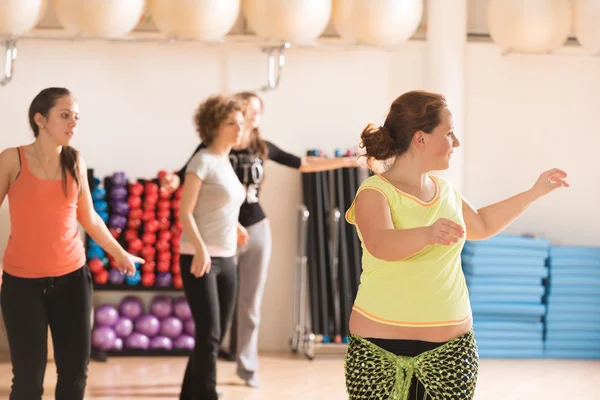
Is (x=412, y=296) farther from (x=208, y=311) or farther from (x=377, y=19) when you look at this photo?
(x=377, y=19)

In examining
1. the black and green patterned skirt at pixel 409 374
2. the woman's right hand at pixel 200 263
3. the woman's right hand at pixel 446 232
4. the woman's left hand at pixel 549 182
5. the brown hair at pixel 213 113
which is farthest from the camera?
the brown hair at pixel 213 113

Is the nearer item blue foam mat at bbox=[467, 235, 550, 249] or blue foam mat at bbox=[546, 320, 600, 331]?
blue foam mat at bbox=[467, 235, 550, 249]

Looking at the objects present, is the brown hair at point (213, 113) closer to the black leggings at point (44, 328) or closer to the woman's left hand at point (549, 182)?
the black leggings at point (44, 328)

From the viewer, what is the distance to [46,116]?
3.54 meters

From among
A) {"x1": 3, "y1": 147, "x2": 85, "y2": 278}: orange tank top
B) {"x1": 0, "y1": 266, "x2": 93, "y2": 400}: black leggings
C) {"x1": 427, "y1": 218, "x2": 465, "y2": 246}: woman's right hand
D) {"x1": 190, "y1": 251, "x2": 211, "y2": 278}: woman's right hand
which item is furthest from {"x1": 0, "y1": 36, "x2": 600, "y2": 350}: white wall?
{"x1": 427, "y1": 218, "x2": 465, "y2": 246}: woman's right hand

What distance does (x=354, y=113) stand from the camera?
6.48 m

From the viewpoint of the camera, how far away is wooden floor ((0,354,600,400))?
5.22m

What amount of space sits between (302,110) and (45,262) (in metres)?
3.30

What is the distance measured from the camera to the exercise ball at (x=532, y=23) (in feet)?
18.1

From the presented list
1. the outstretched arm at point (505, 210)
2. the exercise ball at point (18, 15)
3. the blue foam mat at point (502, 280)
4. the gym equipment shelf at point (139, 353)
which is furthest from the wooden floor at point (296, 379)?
the outstretched arm at point (505, 210)

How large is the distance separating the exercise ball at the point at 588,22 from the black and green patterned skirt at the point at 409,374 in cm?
354

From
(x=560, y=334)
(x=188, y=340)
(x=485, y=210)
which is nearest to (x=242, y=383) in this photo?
(x=188, y=340)

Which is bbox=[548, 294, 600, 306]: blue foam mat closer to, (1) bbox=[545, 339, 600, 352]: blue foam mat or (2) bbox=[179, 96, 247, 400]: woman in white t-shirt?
(1) bbox=[545, 339, 600, 352]: blue foam mat

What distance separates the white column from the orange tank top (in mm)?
3366
